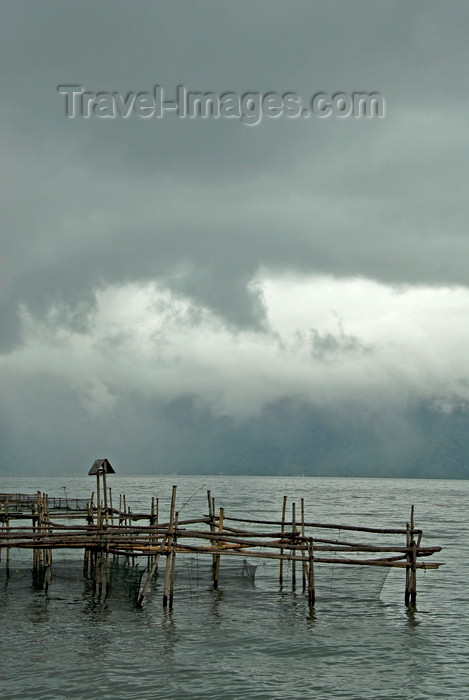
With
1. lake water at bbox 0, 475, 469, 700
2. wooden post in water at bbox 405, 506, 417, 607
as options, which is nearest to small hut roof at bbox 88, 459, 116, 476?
lake water at bbox 0, 475, 469, 700

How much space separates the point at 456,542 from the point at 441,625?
93.8 feet

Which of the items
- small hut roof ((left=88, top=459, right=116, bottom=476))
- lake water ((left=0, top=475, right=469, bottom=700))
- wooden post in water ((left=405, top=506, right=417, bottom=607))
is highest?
small hut roof ((left=88, top=459, right=116, bottom=476))

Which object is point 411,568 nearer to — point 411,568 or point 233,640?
A: point 411,568

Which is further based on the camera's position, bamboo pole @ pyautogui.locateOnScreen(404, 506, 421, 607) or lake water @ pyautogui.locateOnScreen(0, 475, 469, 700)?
bamboo pole @ pyautogui.locateOnScreen(404, 506, 421, 607)

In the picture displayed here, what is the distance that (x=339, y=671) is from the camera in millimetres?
16078

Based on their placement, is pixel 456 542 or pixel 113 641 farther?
pixel 456 542

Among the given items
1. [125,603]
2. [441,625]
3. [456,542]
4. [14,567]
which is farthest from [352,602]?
[456,542]

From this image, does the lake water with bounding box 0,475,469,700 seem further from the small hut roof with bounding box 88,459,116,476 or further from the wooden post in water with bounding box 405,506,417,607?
the small hut roof with bounding box 88,459,116,476

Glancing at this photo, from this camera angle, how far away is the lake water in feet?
49.1

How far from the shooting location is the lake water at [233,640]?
1495 centimetres

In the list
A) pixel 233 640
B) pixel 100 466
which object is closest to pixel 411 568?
pixel 233 640

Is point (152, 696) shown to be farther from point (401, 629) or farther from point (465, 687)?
point (401, 629)

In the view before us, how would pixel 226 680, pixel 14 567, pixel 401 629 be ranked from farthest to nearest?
pixel 14 567, pixel 401 629, pixel 226 680

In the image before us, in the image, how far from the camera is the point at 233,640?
60.3 feet
